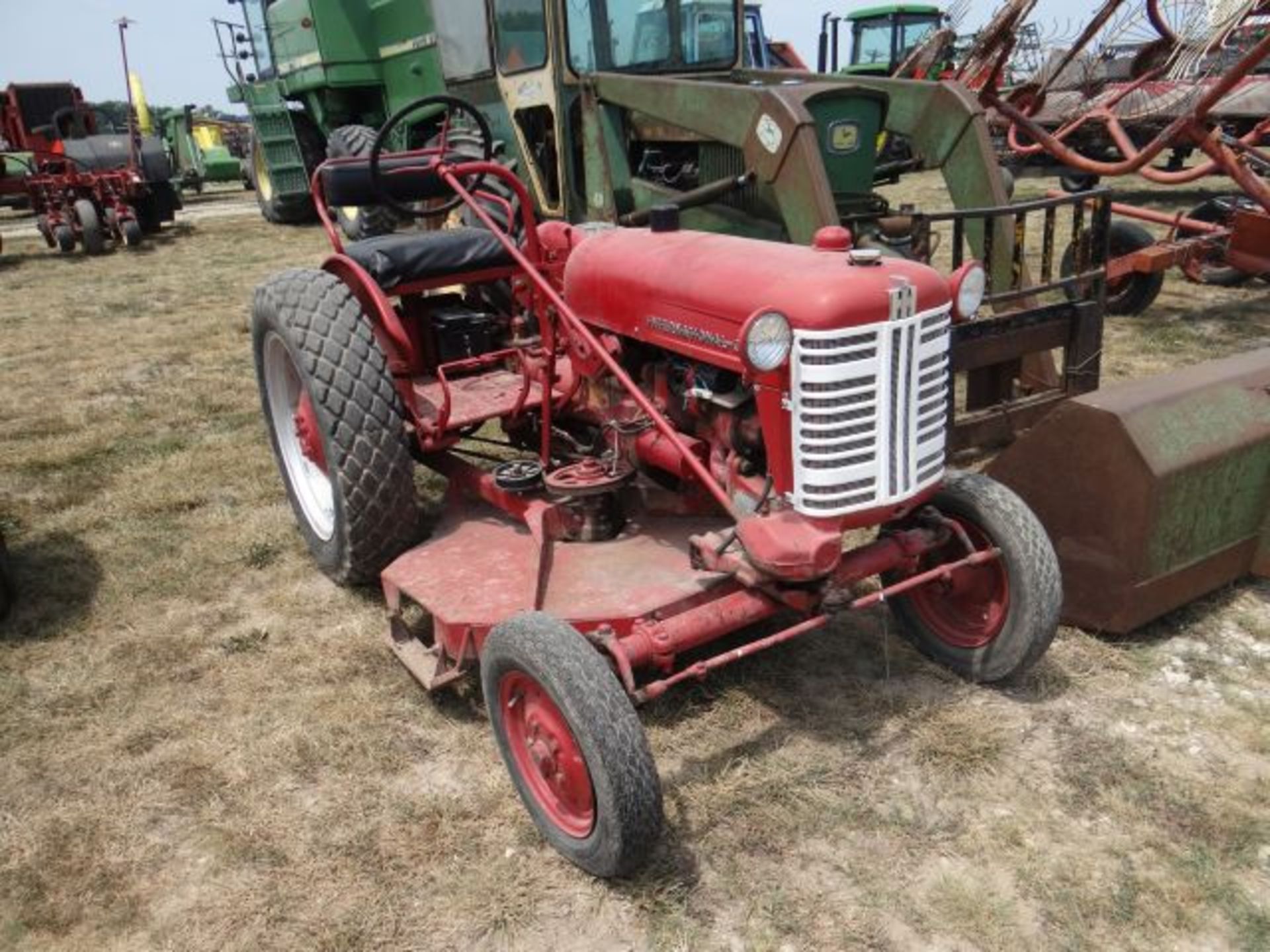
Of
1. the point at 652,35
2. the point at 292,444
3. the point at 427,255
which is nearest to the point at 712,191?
the point at 652,35

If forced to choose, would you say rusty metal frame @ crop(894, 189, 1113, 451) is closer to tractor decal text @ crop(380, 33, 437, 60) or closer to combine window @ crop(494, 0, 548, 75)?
combine window @ crop(494, 0, 548, 75)

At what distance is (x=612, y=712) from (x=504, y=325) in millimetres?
2268

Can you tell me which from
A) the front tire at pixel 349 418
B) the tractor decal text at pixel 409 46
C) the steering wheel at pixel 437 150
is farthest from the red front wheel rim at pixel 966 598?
the tractor decal text at pixel 409 46

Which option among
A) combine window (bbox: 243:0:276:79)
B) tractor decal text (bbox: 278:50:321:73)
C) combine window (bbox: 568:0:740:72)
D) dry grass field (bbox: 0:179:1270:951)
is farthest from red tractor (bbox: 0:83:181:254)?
dry grass field (bbox: 0:179:1270:951)

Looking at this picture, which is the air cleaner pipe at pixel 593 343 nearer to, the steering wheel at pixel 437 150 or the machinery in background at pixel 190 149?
the steering wheel at pixel 437 150

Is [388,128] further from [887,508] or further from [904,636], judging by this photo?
[904,636]

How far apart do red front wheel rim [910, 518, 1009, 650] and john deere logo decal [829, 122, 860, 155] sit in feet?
8.76

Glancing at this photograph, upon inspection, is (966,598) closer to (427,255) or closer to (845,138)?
(427,255)

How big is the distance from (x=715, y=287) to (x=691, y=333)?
13cm

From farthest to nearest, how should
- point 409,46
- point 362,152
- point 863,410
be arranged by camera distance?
1. point 409,46
2. point 362,152
3. point 863,410

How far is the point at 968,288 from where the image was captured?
2.40m

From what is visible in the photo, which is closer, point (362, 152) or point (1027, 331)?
point (1027, 331)

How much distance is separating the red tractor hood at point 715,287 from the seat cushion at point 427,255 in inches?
29.9

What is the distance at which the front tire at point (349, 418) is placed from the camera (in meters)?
3.01
